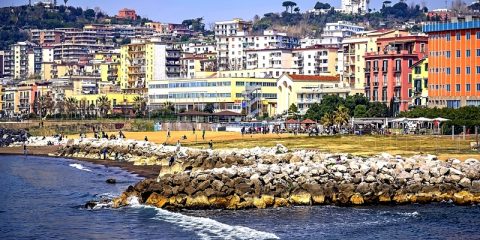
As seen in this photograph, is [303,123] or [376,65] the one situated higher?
[376,65]

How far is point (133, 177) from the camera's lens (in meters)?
65.6

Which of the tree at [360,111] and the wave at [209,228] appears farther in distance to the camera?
the tree at [360,111]

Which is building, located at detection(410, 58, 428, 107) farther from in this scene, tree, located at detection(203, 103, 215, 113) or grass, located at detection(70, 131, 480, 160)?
tree, located at detection(203, 103, 215, 113)

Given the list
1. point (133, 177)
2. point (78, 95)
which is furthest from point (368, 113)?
point (78, 95)

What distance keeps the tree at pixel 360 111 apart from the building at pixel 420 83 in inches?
270

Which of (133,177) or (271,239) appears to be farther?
(133,177)

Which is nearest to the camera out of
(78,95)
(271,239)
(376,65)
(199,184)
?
(271,239)

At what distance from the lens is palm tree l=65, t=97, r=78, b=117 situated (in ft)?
561

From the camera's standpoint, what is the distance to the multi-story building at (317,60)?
170875mm

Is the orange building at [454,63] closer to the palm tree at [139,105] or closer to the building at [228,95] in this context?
the building at [228,95]

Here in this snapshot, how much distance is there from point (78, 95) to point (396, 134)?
369 feet

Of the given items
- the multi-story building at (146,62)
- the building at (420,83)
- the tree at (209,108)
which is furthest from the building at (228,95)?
the building at (420,83)

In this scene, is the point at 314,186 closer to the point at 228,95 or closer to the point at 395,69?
the point at 395,69

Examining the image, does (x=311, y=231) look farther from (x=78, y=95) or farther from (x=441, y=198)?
(x=78, y=95)
